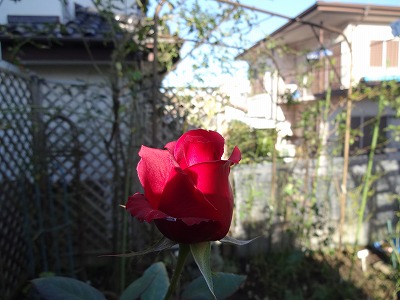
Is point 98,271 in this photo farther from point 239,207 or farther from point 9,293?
point 239,207

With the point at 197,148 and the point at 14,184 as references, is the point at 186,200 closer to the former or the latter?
the point at 197,148

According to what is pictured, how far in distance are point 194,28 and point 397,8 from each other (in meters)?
7.08

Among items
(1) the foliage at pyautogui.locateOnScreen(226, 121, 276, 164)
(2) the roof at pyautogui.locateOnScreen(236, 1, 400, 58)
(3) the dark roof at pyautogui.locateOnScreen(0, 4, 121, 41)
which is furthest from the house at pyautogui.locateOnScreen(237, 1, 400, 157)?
(3) the dark roof at pyautogui.locateOnScreen(0, 4, 121, 41)

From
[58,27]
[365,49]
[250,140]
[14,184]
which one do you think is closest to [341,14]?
[365,49]

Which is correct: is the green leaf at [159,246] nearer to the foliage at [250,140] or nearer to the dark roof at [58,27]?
the dark roof at [58,27]

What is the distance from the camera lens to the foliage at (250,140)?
3.09 meters

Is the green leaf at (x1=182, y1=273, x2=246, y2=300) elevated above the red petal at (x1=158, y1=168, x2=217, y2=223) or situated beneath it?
situated beneath

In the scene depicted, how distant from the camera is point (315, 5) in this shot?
6.71 m

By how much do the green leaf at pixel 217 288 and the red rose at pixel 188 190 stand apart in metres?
0.20

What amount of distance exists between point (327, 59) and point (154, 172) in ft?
12.0

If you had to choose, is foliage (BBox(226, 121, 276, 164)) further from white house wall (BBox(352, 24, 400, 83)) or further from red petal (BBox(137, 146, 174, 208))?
white house wall (BBox(352, 24, 400, 83))

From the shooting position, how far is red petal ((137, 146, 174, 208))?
1.20 ft

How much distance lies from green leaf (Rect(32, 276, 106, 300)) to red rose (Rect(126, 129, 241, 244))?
21cm

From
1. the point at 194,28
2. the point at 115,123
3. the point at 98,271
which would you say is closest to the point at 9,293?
the point at 98,271
